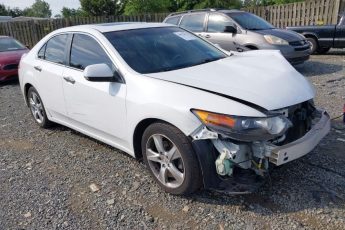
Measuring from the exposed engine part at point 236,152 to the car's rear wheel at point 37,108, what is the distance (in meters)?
3.38

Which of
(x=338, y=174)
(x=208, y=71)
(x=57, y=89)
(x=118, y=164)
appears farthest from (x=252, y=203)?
(x=57, y=89)

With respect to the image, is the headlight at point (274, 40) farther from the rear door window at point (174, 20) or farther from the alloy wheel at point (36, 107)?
the alloy wheel at point (36, 107)

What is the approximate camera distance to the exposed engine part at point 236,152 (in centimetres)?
295

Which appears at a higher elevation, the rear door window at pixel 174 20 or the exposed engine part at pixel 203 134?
the rear door window at pixel 174 20

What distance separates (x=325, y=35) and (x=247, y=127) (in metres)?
9.69

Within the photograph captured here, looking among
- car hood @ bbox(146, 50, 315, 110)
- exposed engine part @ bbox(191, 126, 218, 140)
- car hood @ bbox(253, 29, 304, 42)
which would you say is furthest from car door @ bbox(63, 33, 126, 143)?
car hood @ bbox(253, 29, 304, 42)

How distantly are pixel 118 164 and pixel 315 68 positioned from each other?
273 inches

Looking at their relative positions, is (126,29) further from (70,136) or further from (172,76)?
(70,136)

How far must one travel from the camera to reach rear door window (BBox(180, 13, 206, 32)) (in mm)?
9766

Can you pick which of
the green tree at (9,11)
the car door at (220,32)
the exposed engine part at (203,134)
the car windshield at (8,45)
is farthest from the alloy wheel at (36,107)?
the green tree at (9,11)

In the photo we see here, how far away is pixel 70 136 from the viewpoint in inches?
211

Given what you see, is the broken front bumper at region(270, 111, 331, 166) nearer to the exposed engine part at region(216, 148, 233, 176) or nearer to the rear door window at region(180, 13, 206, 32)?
the exposed engine part at region(216, 148, 233, 176)

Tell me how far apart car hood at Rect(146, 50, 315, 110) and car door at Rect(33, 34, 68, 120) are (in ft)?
5.66

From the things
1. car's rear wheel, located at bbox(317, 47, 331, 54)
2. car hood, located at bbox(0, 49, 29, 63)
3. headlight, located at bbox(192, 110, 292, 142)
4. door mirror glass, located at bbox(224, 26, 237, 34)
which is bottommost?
car's rear wheel, located at bbox(317, 47, 331, 54)
